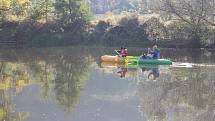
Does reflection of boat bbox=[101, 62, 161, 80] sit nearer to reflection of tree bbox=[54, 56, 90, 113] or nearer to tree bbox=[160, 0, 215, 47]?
reflection of tree bbox=[54, 56, 90, 113]

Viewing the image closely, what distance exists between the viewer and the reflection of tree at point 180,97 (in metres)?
18.9

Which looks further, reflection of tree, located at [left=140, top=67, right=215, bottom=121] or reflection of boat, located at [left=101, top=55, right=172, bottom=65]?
reflection of boat, located at [left=101, top=55, right=172, bottom=65]

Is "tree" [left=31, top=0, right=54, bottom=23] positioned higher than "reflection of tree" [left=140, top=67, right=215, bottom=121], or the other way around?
"tree" [left=31, top=0, right=54, bottom=23]

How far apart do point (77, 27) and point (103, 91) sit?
1307 inches

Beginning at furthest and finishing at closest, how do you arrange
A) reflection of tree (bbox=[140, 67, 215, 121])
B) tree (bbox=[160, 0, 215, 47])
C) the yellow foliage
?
the yellow foliage → tree (bbox=[160, 0, 215, 47]) → reflection of tree (bbox=[140, 67, 215, 121])

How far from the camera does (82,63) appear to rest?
37.6 m

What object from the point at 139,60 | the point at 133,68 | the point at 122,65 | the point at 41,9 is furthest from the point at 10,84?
the point at 41,9

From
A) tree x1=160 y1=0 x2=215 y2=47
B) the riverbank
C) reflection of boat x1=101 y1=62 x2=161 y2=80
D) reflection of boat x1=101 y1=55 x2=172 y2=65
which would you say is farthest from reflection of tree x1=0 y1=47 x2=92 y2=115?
tree x1=160 y1=0 x2=215 y2=47

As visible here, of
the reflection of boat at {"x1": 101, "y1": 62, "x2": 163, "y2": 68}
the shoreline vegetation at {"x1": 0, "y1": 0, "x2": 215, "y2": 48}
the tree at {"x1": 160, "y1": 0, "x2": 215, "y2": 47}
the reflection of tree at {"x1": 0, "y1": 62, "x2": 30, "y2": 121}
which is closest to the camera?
the reflection of tree at {"x1": 0, "y1": 62, "x2": 30, "y2": 121}

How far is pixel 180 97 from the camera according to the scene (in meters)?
22.5

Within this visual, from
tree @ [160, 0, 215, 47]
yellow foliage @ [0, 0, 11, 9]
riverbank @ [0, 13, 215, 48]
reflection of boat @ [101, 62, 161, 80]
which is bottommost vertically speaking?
reflection of boat @ [101, 62, 161, 80]

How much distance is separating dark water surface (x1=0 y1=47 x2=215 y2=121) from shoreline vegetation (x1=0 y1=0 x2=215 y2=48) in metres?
13.1

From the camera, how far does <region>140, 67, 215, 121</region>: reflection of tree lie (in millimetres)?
18891

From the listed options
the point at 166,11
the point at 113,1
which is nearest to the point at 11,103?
the point at 166,11
